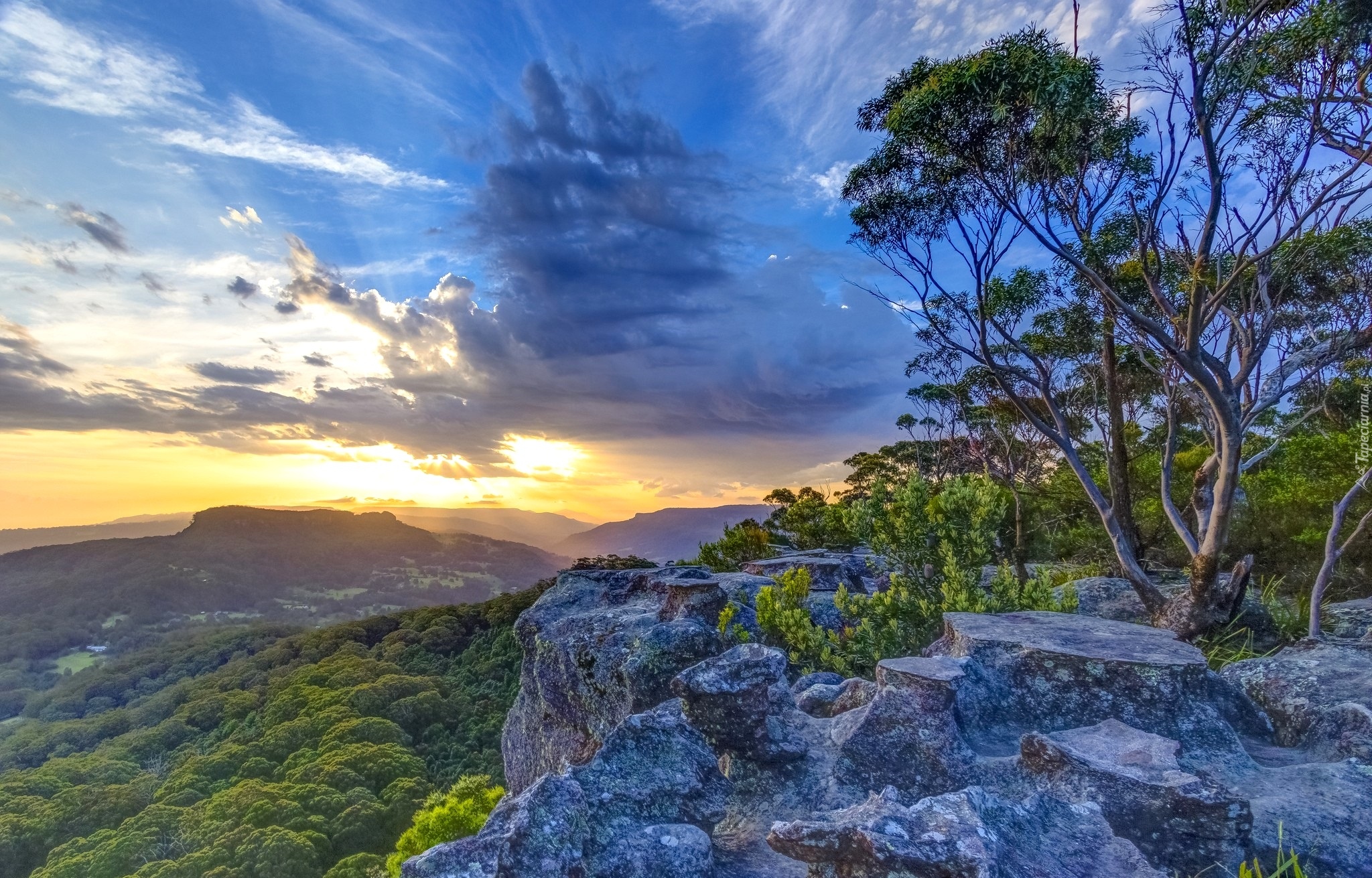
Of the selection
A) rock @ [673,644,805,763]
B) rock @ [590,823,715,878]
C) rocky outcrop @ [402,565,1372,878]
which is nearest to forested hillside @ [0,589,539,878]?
rock @ [673,644,805,763]

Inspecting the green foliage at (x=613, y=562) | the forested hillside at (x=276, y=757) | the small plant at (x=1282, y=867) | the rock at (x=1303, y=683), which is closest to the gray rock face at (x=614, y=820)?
the small plant at (x=1282, y=867)

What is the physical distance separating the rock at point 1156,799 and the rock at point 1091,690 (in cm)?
100

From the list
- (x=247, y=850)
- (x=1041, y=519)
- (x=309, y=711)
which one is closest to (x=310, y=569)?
(x=309, y=711)

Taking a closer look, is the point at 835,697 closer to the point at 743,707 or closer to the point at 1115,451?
the point at 743,707

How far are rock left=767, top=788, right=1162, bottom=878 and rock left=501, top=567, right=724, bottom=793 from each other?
426 centimetres

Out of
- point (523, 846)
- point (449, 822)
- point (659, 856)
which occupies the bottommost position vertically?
point (449, 822)

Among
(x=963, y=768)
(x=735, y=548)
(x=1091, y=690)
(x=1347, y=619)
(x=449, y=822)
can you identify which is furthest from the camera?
(x=735, y=548)

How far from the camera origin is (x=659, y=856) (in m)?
3.71

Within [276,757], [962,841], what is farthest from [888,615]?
[276,757]

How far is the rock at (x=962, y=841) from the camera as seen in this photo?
9.68 feet

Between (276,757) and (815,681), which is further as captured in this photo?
(276,757)

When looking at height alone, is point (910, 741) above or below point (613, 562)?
below

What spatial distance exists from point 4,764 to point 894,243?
75.2m

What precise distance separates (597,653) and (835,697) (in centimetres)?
326
